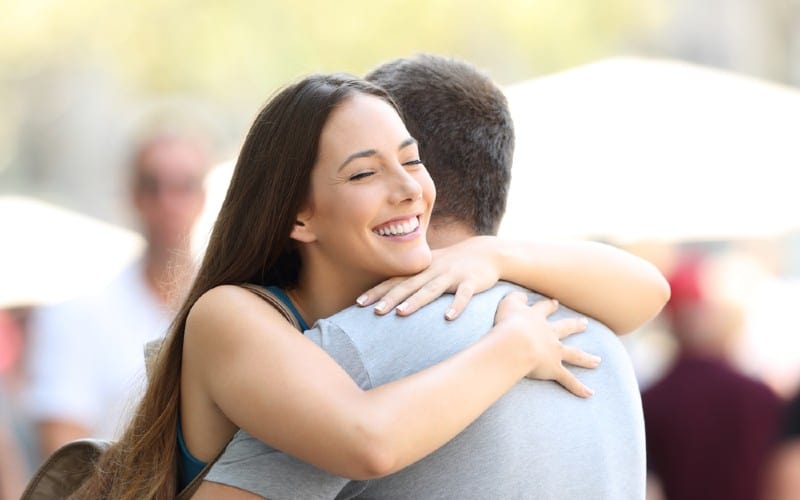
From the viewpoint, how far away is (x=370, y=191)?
2.50 metres

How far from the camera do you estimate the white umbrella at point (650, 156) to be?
235 inches

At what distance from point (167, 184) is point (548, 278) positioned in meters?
2.77

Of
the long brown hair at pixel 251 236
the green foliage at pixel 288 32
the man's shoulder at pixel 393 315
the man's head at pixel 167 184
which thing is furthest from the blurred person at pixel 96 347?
the green foliage at pixel 288 32

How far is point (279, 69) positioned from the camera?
1659 centimetres

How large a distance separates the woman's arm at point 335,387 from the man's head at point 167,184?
2.63m

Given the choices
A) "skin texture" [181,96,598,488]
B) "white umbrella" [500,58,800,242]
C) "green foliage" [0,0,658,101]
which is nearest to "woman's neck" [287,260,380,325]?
"skin texture" [181,96,598,488]

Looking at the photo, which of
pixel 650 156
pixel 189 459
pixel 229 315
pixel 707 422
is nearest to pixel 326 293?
pixel 229 315

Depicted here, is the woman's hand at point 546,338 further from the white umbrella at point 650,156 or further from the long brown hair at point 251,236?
the white umbrella at point 650,156

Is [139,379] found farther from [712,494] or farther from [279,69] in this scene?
[279,69]

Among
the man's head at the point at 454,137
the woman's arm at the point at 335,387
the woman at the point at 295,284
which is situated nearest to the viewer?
the woman's arm at the point at 335,387

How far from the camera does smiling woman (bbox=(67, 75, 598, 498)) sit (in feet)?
7.34

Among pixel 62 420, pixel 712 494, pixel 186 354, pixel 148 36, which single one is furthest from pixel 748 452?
pixel 148 36

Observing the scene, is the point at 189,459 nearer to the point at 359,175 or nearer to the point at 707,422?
the point at 359,175

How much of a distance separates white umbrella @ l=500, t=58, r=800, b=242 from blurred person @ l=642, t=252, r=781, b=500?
0.74 m
